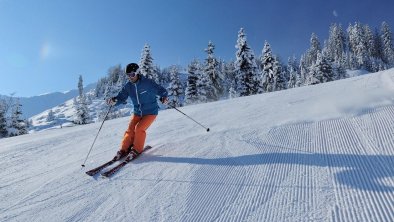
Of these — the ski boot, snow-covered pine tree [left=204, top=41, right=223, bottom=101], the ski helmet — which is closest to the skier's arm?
the ski helmet

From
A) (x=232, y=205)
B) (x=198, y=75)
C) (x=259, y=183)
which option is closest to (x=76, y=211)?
(x=232, y=205)

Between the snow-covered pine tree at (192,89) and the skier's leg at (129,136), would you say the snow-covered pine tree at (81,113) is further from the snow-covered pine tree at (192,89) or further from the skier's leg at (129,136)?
the skier's leg at (129,136)

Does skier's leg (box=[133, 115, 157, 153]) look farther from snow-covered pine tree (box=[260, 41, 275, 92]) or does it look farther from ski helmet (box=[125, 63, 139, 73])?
snow-covered pine tree (box=[260, 41, 275, 92])

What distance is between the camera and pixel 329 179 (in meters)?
4.00

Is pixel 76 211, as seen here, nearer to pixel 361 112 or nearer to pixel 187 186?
pixel 187 186

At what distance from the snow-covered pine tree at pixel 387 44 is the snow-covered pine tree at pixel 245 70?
92.5 metres

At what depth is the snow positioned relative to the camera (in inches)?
141

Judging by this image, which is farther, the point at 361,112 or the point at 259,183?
the point at 361,112

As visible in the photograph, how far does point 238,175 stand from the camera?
4.58 meters

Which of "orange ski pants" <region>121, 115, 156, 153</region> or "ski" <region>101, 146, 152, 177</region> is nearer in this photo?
"ski" <region>101, 146, 152, 177</region>

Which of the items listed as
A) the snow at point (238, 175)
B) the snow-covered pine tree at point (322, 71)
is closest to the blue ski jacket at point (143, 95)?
the snow at point (238, 175)

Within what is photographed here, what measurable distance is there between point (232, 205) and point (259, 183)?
2.01ft

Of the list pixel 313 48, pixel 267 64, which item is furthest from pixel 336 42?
pixel 267 64

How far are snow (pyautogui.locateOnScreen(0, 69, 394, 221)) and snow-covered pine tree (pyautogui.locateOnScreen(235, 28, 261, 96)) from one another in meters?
36.4
